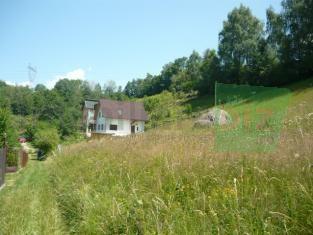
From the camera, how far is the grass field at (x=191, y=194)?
345 cm

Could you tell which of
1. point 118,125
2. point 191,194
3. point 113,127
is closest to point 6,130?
point 191,194

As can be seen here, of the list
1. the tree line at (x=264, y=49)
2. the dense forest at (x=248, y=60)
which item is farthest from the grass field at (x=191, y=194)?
the tree line at (x=264, y=49)

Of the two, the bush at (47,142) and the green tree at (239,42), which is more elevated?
the green tree at (239,42)

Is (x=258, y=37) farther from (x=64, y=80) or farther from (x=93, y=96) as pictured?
(x=64, y=80)

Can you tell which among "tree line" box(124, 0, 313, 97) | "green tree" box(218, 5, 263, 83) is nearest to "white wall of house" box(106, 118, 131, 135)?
"tree line" box(124, 0, 313, 97)

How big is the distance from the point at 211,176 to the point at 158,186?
794mm

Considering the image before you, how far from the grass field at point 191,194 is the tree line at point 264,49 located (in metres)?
37.0

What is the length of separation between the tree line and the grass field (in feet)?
121

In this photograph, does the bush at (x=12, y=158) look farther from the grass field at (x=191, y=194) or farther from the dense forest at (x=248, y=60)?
the grass field at (x=191, y=194)

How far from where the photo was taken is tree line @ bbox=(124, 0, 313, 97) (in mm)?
40250

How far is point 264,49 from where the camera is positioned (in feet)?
156

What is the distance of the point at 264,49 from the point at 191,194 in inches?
1829

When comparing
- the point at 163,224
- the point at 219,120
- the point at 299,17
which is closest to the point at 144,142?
the point at 219,120

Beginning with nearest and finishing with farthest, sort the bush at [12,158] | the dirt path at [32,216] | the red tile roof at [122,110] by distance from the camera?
the dirt path at [32,216]
the bush at [12,158]
the red tile roof at [122,110]
